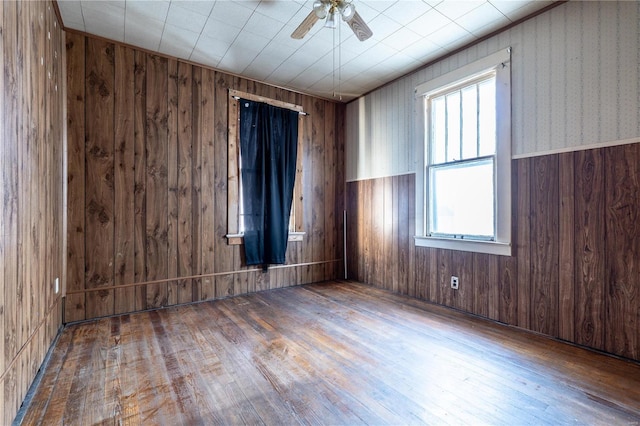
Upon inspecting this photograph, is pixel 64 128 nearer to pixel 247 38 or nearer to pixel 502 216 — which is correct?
pixel 247 38

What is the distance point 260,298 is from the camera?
365cm

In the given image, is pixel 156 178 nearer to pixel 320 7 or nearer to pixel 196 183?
pixel 196 183

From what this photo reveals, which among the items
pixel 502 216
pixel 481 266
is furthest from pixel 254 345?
pixel 502 216

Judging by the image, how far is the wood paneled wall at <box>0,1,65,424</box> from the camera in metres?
1.43

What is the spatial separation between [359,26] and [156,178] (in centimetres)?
257

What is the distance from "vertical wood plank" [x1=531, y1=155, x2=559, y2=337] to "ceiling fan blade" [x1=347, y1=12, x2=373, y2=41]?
182 centimetres

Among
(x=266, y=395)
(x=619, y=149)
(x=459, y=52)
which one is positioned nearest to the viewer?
(x=266, y=395)

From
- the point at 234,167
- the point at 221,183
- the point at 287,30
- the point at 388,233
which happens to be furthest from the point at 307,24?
the point at 388,233

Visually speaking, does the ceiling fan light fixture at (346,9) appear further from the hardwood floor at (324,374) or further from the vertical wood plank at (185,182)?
the hardwood floor at (324,374)

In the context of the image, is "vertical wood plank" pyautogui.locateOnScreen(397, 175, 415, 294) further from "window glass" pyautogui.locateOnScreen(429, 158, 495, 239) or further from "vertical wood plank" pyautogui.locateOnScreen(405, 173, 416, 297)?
"window glass" pyautogui.locateOnScreen(429, 158, 495, 239)

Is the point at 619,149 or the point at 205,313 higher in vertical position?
the point at 619,149

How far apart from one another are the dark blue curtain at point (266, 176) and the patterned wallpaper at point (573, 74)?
2248 millimetres

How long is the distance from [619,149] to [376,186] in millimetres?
2477

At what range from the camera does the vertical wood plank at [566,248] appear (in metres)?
2.37
